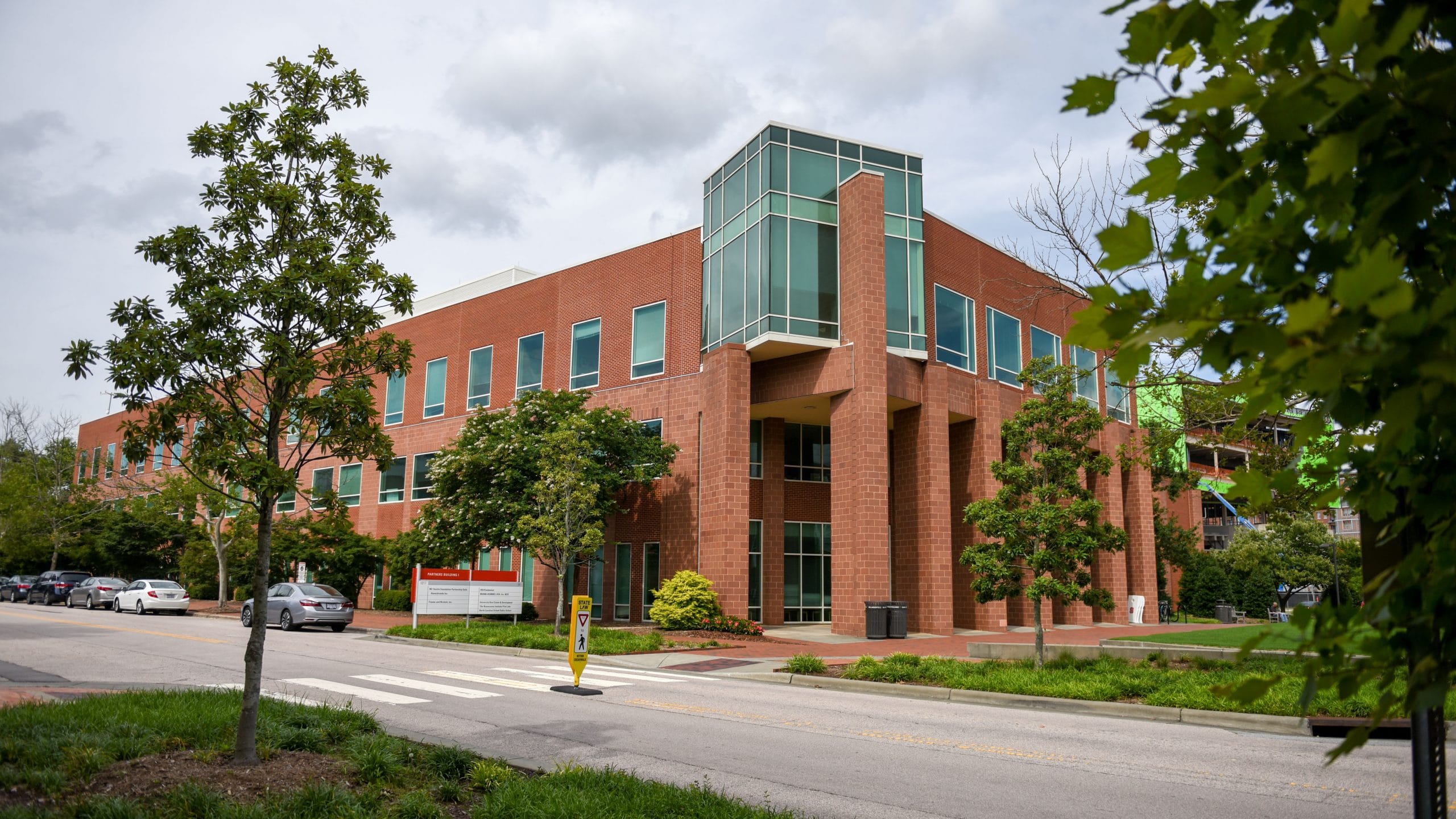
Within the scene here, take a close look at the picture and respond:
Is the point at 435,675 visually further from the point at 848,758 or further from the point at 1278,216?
the point at 1278,216

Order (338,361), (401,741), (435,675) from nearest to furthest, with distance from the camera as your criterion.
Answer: (401,741), (338,361), (435,675)

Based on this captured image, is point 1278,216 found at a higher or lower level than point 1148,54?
lower

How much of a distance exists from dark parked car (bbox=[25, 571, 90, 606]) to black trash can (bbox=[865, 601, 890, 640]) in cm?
3756

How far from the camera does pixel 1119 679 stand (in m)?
13.8

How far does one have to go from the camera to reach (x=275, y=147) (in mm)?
8789

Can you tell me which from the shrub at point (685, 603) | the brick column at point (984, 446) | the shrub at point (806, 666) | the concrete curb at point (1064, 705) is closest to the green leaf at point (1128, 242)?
the concrete curb at point (1064, 705)

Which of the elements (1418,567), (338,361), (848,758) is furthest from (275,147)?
(1418,567)

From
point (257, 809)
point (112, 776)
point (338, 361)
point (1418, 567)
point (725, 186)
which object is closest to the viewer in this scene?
point (1418, 567)

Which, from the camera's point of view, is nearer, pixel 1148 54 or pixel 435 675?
pixel 1148 54

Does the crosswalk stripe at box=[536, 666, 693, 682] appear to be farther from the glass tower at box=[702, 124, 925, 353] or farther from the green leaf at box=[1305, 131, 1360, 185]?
the green leaf at box=[1305, 131, 1360, 185]

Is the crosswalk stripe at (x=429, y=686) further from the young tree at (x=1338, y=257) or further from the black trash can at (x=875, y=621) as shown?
the black trash can at (x=875, y=621)

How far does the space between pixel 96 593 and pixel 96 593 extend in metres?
0.05

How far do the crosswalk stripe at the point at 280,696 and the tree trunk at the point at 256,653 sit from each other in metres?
2.37

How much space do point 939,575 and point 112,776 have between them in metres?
24.1
